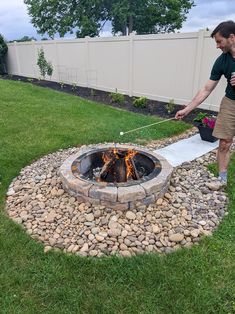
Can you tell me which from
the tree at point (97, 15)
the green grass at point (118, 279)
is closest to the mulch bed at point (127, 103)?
the green grass at point (118, 279)

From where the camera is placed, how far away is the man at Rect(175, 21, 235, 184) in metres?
2.83

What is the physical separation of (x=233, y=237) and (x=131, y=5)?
19.3 metres

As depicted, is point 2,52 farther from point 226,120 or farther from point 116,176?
point 226,120

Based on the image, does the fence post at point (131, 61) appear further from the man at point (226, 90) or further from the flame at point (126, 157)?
the man at point (226, 90)

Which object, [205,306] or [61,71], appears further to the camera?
[61,71]

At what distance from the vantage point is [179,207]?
10.1 ft

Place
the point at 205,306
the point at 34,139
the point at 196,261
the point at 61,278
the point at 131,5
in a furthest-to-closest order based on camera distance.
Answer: the point at 131,5 < the point at 34,139 < the point at 196,261 < the point at 61,278 < the point at 205,306

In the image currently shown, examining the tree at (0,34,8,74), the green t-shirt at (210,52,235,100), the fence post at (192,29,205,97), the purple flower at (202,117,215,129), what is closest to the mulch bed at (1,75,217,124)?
the fence post at (192,29,205,97)

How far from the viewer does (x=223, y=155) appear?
11.2 feet

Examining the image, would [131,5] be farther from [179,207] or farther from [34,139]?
[179,207]

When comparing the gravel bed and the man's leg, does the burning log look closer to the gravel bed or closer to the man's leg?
the gravel bed

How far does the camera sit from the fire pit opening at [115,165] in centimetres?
335

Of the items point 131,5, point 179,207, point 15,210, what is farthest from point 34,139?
point 131,5

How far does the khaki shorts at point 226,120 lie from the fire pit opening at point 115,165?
0.81 meters
